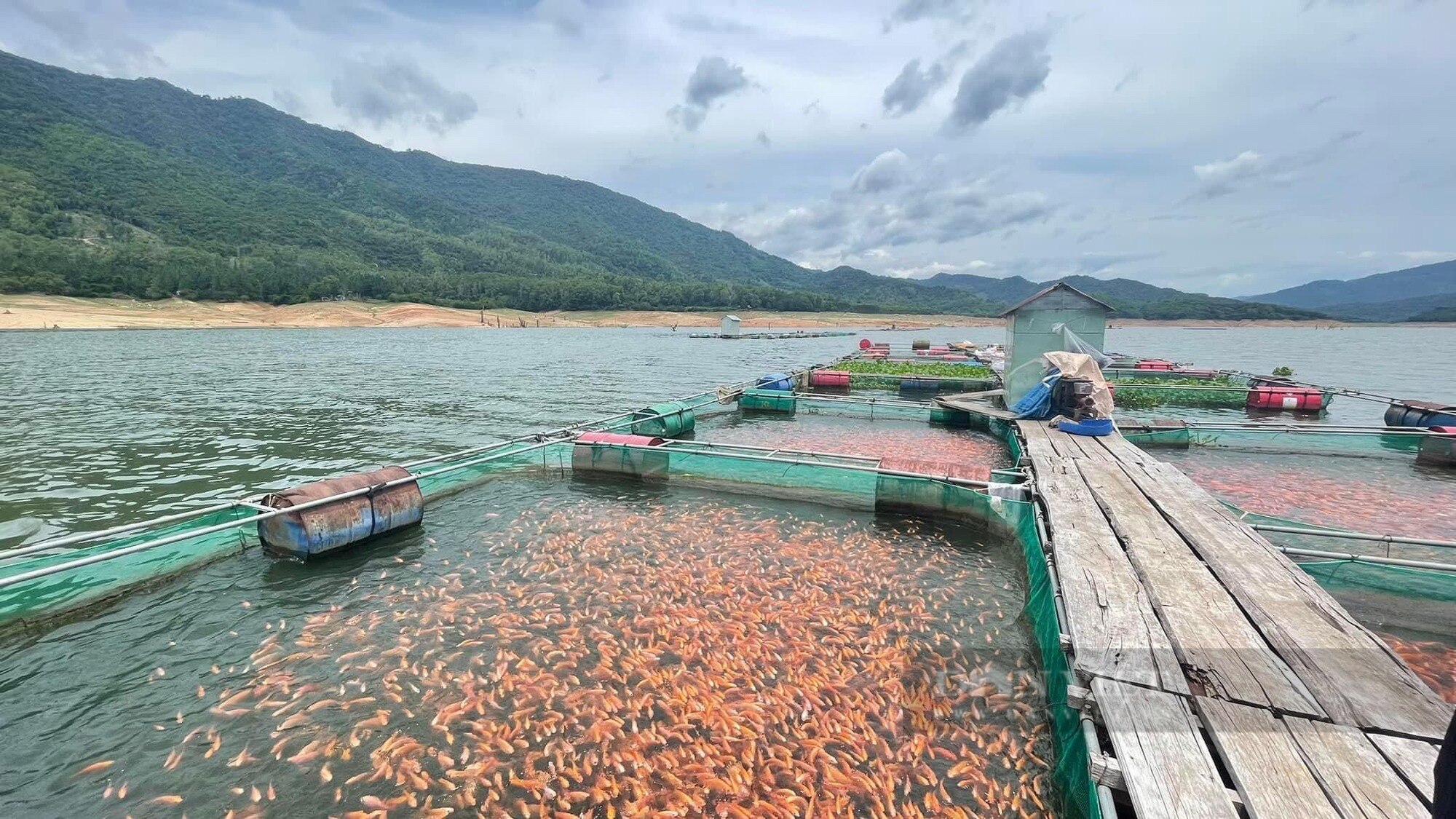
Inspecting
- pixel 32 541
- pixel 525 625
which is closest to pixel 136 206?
pixel 32 541

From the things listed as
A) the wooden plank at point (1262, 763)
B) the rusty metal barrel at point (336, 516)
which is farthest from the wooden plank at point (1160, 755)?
the rusty metal barrel at point (336, 516)

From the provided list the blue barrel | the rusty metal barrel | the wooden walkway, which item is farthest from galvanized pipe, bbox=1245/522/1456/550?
the blue barrel

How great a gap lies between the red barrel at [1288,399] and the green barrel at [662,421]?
2481cm

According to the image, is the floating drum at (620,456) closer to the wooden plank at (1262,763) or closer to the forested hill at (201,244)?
the wooden plank at (1262,763)

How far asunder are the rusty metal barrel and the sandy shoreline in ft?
328

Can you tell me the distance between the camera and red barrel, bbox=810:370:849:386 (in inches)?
1217

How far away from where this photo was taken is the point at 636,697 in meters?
5.88

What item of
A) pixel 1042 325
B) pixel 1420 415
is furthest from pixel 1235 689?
pixel 1420 415

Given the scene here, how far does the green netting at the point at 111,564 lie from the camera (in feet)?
23.2

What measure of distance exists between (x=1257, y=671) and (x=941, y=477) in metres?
6.26

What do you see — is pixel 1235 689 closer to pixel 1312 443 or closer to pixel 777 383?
pixel 1312 443

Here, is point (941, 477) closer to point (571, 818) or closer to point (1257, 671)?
point (1257, 671)

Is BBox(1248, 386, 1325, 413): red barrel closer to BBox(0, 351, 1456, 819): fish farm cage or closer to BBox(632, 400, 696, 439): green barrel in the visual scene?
BBox(0, 351, 1456, 819): fish farm cage

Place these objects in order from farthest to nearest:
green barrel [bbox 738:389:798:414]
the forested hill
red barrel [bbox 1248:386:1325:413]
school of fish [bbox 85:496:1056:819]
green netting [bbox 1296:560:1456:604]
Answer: the forested hill, red barrel [bbox 1248:386:1325:413], green barrel [bbox 738:389:798:414], green netting [bbox 1296:560:1456:604], school of fish [bbox 85:496:1056:819]
